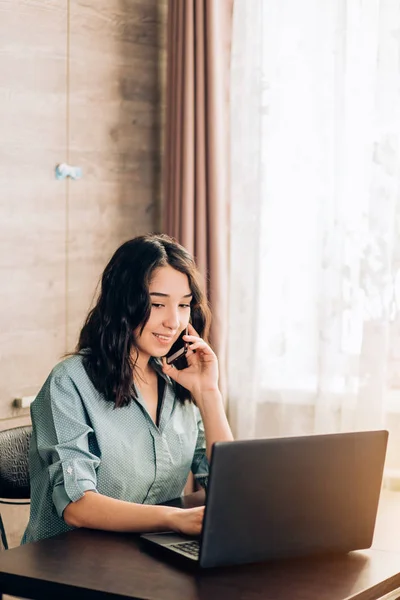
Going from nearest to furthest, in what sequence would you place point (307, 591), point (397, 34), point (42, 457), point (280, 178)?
1. point (307, 591)
2. point (42, 457)
3. point (397, 34)
4. point (280, 178)

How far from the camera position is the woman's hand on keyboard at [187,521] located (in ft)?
5.76

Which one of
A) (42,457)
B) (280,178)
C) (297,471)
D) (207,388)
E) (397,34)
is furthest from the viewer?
(280,178)

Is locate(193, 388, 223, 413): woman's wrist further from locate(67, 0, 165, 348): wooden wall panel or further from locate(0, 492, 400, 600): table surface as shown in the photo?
locate(67, 0, 165, 348): wooden wall panel

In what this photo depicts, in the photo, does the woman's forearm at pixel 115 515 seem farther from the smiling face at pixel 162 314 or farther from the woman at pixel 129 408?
the smiling face at pixel 162 314

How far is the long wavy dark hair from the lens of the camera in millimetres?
2088

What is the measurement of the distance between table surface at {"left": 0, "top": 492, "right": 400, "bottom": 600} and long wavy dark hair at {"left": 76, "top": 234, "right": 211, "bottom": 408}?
403 mm

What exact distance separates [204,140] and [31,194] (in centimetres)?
66

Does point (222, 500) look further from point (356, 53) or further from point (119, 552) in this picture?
point (356, 53)

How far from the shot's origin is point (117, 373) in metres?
2.09

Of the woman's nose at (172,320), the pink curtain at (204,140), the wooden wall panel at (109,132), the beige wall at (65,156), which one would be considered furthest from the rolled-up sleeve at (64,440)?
the pink curtain at (204,140)

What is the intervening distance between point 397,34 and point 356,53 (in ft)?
0.49

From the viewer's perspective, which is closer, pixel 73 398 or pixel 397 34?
pixel 73 398

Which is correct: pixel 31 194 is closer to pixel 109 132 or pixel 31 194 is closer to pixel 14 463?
pixel 109 132

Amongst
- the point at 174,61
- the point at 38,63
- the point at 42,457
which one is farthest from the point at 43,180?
the point at 42,457
